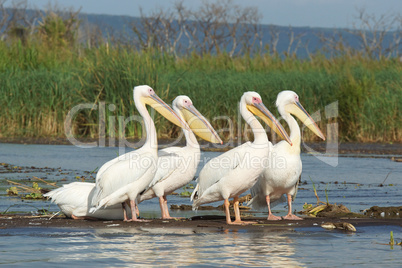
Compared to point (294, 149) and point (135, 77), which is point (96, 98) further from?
point (294, 149)

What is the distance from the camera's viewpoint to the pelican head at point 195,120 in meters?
7.65

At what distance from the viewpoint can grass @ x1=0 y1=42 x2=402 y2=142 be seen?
14.1 meters

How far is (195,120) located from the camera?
775 centimetres

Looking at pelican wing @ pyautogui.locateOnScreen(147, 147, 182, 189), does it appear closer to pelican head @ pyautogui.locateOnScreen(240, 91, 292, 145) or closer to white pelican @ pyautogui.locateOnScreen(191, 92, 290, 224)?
white pelican @ pyautogui.locateOnScreen(191, 92, 290, 224)

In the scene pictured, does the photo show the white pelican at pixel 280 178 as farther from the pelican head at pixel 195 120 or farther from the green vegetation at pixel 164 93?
the green vegetation at pixel 164 93

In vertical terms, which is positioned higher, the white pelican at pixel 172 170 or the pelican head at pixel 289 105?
the pelican head at pixel 289 105

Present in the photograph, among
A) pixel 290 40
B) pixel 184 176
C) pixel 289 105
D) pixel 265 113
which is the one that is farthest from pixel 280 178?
pixel 290 40

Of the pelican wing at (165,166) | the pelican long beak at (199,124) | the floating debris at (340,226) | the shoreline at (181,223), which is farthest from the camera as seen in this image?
the pelican long beak at (199,124)

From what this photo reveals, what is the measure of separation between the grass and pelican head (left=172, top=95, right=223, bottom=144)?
6242 millimetres

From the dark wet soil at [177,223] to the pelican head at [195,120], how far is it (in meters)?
1.22

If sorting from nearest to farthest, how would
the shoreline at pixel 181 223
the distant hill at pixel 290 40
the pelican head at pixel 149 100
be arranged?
the shoreline at pixel 181 223 < the pelican head at pixel 149 100 < the distant hill at pixel 290 40

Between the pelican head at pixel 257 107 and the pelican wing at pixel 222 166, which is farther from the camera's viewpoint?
the pelican head at pixel 257 107
